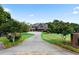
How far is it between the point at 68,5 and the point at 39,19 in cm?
77

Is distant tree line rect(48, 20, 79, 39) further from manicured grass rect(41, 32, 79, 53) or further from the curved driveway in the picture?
the curved driveway

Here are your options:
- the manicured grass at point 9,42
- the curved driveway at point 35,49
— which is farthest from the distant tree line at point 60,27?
the manicured grass at point 9,42

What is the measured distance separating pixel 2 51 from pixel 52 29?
1.25m

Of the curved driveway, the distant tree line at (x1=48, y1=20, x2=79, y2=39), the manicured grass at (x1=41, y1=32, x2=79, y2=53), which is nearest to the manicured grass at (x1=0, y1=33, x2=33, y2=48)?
the curved driveway

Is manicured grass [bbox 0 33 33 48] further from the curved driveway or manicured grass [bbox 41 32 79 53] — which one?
manicured grass [bbox 41 32 79 53]

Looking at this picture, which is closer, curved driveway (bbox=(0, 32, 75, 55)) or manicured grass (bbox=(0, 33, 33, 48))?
curved driveway (bbox=(0, 32, 75, 55))

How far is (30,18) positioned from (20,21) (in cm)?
25

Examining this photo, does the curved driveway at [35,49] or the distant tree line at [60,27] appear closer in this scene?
the curved driveway at [35,49]

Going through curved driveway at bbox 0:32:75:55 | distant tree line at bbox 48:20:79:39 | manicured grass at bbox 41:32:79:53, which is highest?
distant tree line at bbox 48:20:79:39

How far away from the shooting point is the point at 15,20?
12519 cm

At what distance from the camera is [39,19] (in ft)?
411

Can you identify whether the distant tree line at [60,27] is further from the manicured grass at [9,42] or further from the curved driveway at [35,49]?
the manicured grass at [9,42]

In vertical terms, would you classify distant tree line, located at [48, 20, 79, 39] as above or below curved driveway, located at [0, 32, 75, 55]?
above

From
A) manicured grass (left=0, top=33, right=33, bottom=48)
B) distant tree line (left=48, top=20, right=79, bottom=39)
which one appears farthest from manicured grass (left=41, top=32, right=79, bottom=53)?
manicured grass (left=0, top=33, right=33, bottom=48)
